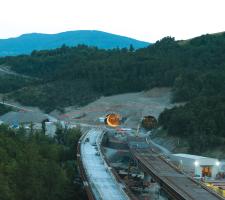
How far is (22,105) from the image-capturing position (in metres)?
101

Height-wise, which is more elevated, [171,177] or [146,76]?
[146,76]

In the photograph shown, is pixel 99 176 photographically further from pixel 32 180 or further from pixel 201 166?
pixel 201 166

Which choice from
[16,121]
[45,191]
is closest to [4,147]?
[45,191]

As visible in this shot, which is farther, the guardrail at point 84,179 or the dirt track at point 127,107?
the dirt track at point 127,107

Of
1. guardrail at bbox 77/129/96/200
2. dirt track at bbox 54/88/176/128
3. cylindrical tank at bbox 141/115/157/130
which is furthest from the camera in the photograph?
dirt track at bbox 54/88/176/128

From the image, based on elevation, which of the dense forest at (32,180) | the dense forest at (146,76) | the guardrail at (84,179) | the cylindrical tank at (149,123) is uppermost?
the dense forest at (146,76)

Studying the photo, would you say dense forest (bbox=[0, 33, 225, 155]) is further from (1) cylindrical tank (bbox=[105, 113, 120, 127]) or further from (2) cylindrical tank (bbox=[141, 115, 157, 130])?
(1) cylindrical tank (bbox=[105, 113, 120, 127])

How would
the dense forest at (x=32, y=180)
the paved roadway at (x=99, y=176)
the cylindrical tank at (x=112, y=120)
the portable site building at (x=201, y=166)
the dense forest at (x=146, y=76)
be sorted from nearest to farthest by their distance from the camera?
1. the dense forest at (x=32, y=180)
2. the paved roadway at (x=99, y=176)
3. the portable site building at (x=201, y=166)
4. the cylindrical tank at (x=112, y=120)
5. the dense forest at (x=146, y=76)

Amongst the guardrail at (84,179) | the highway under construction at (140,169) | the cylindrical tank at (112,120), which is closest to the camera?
the guardrail at (84,179)

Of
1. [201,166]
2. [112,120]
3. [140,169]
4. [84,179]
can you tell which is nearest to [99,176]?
[84,179]

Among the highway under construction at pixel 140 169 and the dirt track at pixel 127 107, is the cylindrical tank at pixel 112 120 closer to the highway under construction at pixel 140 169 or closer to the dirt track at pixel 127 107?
the dirt track at pixel 127 107

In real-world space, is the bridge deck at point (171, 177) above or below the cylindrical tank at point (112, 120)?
above

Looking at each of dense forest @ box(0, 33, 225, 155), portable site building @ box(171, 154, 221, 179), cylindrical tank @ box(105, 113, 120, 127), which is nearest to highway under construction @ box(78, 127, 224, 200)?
portable site building @ box(171, 154, 221, 179)

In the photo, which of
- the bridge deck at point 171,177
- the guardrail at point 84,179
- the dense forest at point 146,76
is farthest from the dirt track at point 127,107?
the guardrail at point 84,179
